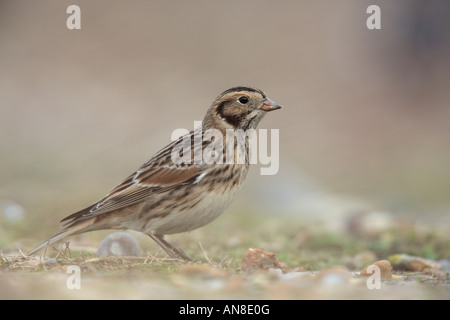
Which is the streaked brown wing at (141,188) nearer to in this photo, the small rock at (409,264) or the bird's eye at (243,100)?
the bird's eye at (243,100)

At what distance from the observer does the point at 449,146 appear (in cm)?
1688

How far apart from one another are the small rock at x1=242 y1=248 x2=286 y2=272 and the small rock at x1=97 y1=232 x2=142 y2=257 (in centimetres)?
122

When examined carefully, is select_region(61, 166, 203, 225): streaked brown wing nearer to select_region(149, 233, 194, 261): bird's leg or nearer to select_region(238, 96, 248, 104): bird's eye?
select_region(149, 233, 194, 261): bird's leg

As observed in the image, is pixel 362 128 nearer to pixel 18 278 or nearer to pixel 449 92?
pixel 449 92

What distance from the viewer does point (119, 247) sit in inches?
246

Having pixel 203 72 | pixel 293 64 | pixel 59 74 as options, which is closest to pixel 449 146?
pixel 293 64

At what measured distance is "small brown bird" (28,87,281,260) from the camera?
5988 millimetres

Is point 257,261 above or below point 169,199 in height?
below

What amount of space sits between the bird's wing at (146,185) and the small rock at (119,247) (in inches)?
14.0

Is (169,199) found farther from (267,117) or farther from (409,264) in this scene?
(267,117)

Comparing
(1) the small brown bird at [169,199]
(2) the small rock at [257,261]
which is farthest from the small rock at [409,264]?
(1) the small brown bird at [169,199]

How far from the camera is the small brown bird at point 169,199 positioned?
599 centimetres

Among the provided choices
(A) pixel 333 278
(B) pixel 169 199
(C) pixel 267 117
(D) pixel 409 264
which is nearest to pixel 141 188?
(B) pixel 169 199

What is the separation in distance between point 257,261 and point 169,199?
106 cm
